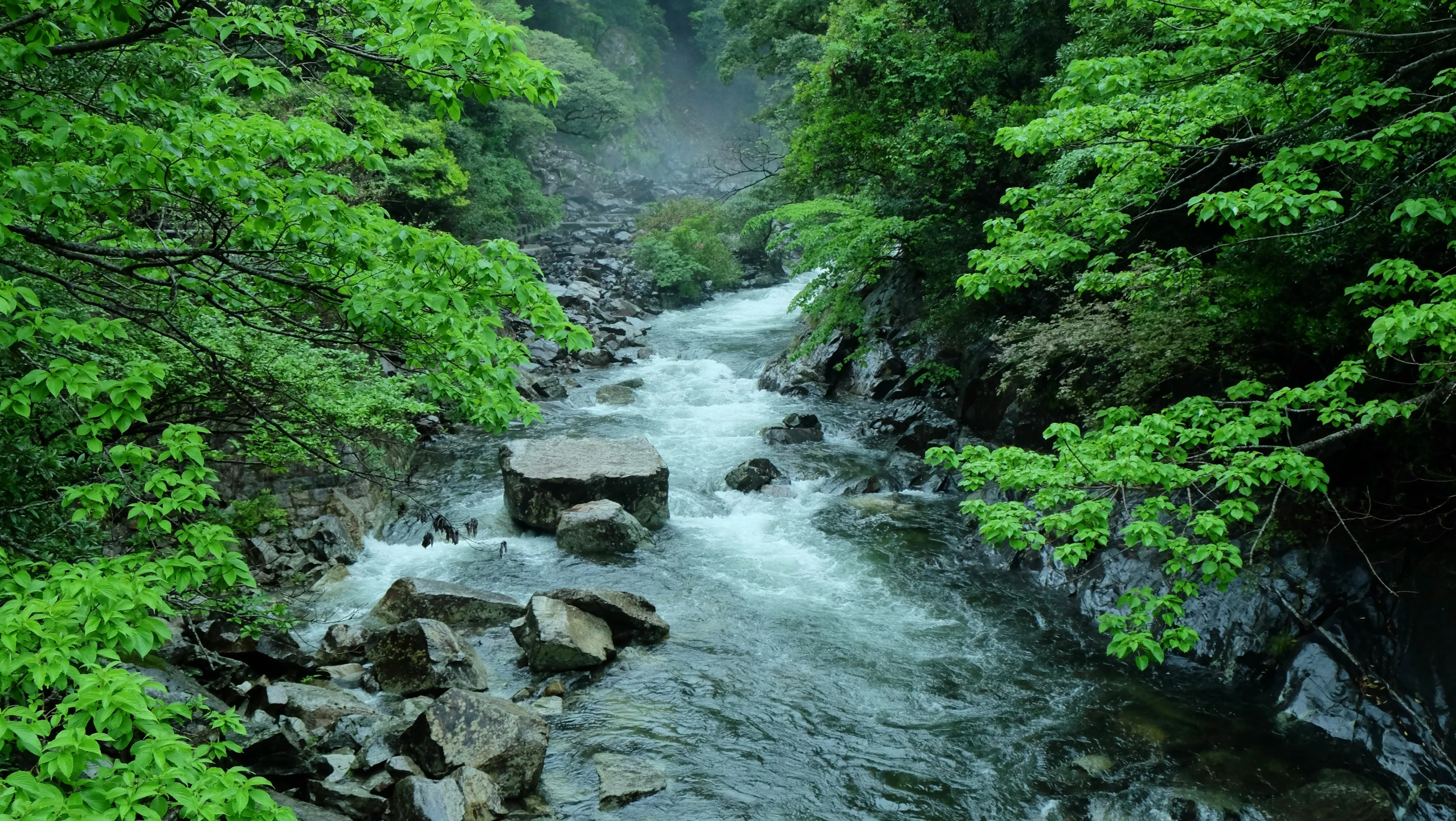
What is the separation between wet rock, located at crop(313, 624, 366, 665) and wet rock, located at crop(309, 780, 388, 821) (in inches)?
102

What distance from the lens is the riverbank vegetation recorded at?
199 inches

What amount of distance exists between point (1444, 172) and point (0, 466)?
332 inches

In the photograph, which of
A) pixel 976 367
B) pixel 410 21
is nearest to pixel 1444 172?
pixel 410 21

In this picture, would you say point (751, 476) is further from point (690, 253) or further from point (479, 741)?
point (690, 253)

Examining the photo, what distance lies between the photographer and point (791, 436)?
16.0m

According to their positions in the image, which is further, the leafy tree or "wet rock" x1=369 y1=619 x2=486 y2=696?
"wet rock" x1=369 y1=619 x2=486 y2=696

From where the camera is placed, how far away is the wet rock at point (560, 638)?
27.1ft

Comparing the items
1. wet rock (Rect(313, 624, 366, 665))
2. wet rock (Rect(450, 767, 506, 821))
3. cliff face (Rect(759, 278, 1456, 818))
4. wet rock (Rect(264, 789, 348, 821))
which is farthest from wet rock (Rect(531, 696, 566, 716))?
cliff face (Rect(759, 278, 1456, 818))

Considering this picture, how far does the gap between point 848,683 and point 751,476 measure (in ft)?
19.0

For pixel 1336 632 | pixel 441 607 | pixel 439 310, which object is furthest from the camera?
pixel 441 607

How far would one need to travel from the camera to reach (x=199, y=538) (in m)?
3.99

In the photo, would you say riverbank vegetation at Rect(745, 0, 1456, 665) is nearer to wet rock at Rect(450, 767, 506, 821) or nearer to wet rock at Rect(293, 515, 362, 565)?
wet rock at Rect(450, 767, 506, 821)

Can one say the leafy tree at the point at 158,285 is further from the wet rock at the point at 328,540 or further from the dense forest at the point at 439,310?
the wet rock at the point at 328,540

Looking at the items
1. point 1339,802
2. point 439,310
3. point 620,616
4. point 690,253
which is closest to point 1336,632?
point 1339,802
